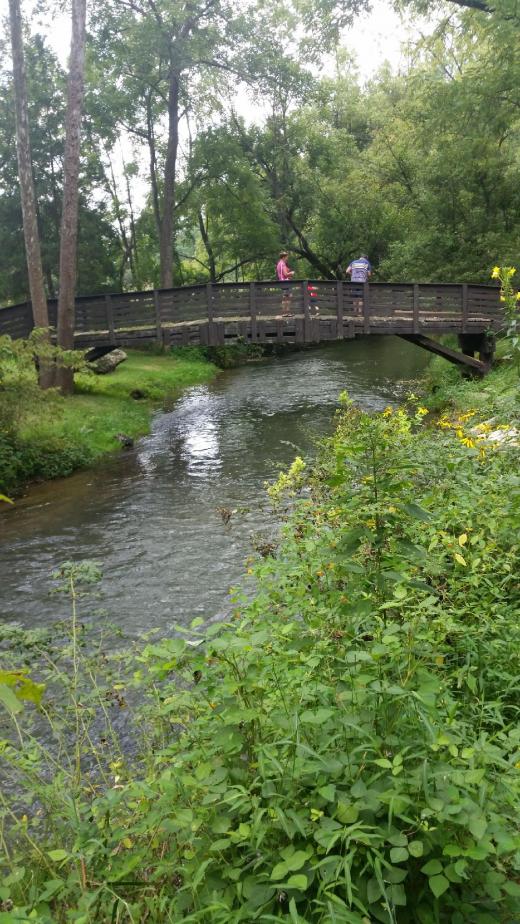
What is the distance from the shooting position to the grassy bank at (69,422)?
10961 millimetres

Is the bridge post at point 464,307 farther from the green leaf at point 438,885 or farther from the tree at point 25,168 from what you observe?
the green leaf at point 438,885

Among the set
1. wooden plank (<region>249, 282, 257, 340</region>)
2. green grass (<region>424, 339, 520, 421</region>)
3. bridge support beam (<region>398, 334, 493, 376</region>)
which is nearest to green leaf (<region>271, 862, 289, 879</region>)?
green grass (<region>424, 339, 520, 421</region>)

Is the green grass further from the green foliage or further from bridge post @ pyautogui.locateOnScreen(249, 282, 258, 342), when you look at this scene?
bridge post @ pyautogui.locateOnScreen(249, 282, 258, 342)

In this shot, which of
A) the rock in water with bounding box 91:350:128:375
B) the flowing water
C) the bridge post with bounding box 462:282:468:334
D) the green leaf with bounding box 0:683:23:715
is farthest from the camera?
the rock in water with bounding box 91:350:128:375

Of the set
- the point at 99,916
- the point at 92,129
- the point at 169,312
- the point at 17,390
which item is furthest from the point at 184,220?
the point at 99,916

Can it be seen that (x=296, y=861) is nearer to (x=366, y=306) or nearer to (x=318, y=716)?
(x=318, y=716)

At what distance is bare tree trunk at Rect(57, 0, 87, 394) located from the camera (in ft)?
47.2

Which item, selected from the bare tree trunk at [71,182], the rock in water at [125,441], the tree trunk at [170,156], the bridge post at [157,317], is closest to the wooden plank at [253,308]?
the bridge post at [157,317]

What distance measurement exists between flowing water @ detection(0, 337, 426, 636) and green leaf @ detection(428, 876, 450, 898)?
3.09 meters

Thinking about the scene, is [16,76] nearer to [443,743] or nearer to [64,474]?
[64,474]

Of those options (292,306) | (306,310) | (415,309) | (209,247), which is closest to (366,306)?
(415,309)

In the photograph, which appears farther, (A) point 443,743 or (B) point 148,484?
(B) point 148,484

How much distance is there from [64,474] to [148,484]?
179cm

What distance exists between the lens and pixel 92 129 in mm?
28266
